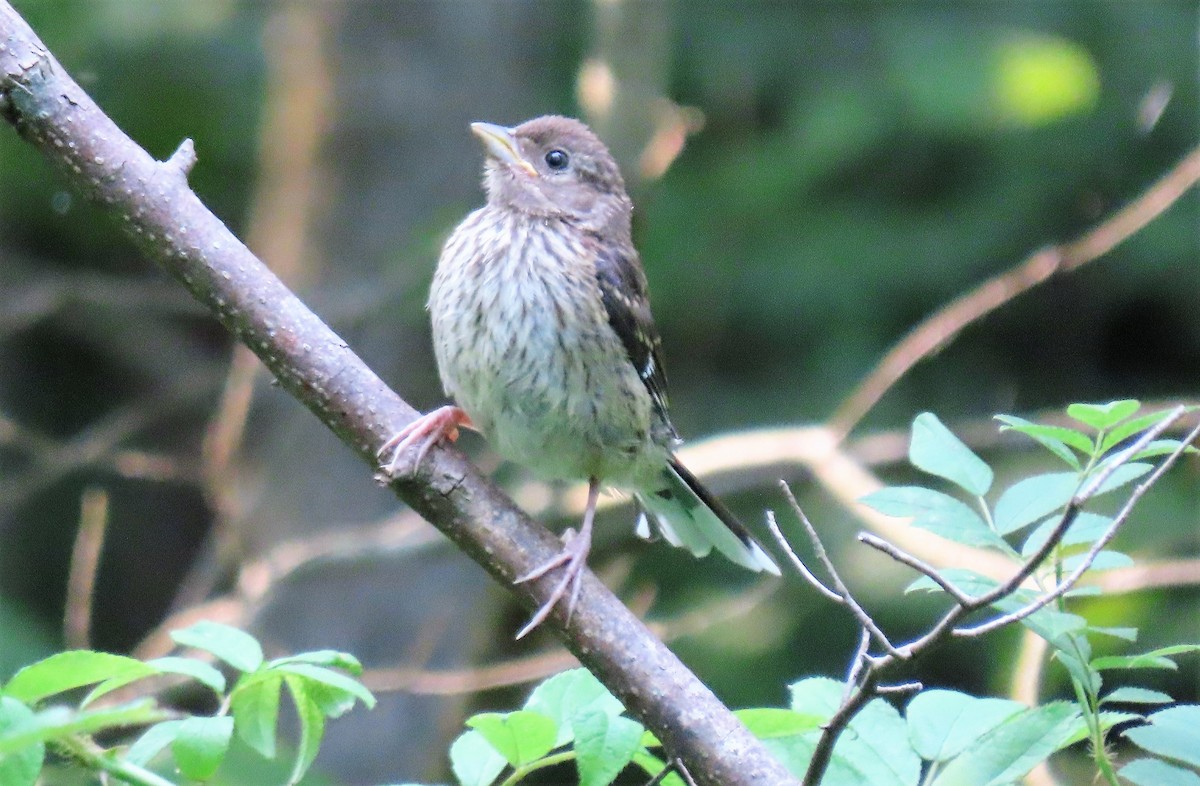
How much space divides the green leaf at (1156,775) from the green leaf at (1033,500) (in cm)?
26

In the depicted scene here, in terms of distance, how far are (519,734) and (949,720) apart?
416 millimetres

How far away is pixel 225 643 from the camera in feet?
4.66

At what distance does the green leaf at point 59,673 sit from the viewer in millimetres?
1158

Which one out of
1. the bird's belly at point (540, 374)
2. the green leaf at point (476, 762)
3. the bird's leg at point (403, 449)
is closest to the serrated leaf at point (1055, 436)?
the green leaf at point (476, 762)

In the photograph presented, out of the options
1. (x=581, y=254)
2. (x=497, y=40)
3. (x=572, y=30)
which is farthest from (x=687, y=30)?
(x=581, y=254)

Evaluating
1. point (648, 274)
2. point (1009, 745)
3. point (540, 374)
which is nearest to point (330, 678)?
point (1009, 745)

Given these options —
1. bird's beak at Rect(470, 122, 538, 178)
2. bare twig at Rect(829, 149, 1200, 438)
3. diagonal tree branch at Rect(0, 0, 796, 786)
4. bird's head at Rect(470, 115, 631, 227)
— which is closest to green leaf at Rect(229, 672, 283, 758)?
diagonal tree branch at Rect(0, 0, 796, 786)

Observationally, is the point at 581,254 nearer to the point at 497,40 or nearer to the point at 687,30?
the point at 497,40

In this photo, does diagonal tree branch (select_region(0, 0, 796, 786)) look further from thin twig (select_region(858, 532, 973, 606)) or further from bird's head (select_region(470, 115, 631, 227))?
bird's head (select_region(470, 115, 631, 227))

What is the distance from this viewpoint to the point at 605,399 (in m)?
3.05

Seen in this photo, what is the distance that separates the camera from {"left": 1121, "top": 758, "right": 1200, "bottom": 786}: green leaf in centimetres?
115

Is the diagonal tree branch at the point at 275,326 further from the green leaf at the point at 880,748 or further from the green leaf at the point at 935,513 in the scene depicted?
the green leaf at the point at 935,513

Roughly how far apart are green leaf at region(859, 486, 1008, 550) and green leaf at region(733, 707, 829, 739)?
0.23 meters

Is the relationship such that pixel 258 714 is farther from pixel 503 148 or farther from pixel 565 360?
pixel 503 148
